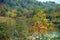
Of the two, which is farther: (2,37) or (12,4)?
(12,4)

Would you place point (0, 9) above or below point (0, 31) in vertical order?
below

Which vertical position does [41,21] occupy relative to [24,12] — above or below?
above

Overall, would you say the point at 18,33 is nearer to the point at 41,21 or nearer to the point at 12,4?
the point at 41,21

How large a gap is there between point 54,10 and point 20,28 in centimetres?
610

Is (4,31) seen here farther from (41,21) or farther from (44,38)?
(41,21)

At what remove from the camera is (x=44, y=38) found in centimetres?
408

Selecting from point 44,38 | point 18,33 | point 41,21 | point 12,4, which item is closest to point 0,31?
point 18,33

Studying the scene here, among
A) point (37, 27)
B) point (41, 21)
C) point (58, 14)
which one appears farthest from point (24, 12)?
point (37, 27)

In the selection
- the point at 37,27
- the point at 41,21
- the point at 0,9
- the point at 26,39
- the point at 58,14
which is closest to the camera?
the point at 26,39

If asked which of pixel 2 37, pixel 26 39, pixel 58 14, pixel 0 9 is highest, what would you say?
pixel 2 37

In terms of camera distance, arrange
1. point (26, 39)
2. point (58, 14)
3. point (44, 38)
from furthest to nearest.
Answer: point (58, 14) < point (26, 39) < point (44, 38)

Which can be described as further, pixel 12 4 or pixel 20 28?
pixel 12 4

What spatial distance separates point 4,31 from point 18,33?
589 millimetres

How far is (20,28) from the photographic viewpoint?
4738 millimetres
